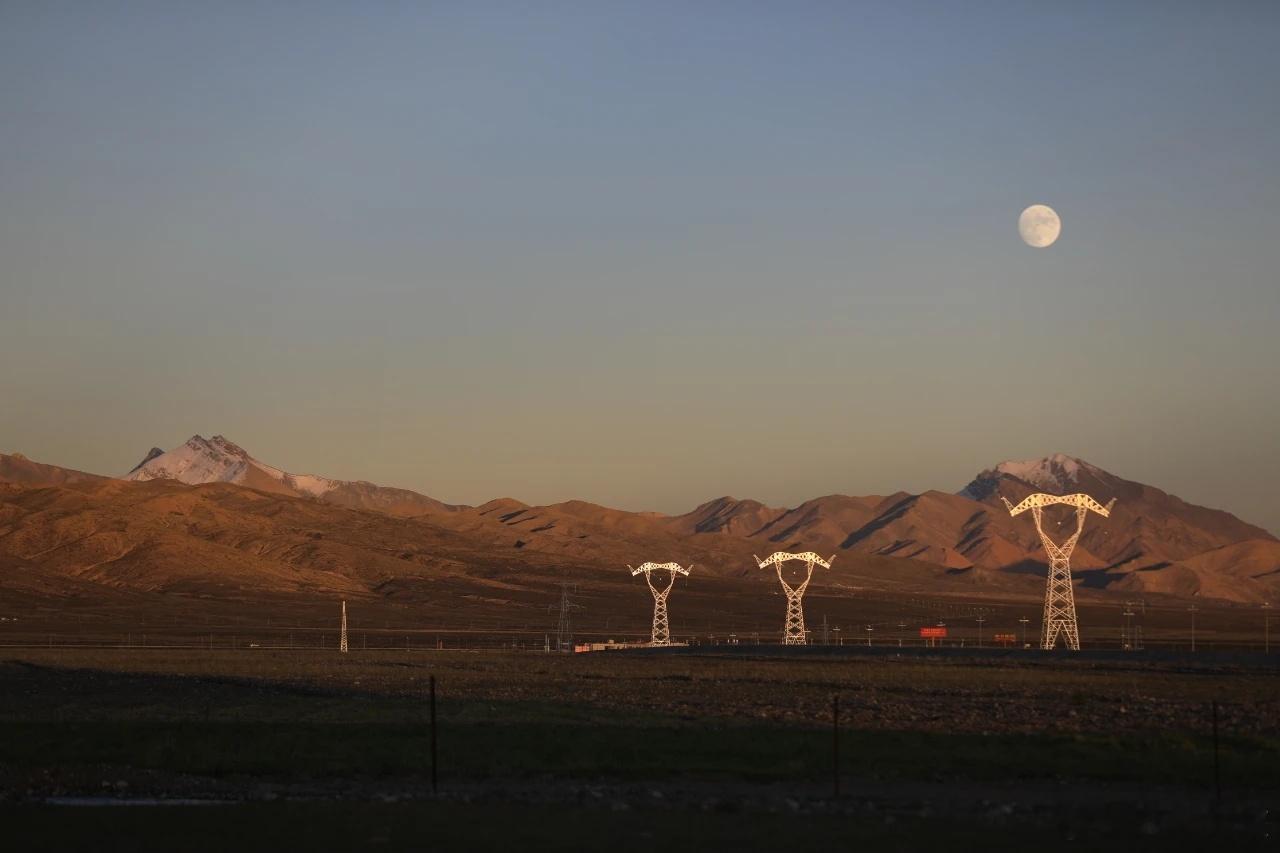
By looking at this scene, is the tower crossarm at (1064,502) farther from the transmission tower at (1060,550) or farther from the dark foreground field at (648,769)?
the dark foreground field at (648,769)

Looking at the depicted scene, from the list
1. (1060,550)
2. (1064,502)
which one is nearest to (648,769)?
(1060,550)

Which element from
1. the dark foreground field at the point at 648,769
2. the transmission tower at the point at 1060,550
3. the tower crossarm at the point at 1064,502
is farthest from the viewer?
the tower crossarm at the point at 1064,502

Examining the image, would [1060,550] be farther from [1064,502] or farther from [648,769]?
[648,769]

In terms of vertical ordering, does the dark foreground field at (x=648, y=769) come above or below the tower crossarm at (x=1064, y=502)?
below

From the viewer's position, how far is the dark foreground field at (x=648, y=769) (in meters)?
19.7

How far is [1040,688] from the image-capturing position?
177 feet

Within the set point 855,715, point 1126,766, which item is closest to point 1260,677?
point 855,715

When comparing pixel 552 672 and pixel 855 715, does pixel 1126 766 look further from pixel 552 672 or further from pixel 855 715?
pixel 552 672

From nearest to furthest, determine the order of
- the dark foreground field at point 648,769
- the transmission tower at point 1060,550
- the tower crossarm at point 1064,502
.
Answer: the dark foreground field at point 648,769, the transmission tower at point 1060,550, the tower crossarm at point 1064,502

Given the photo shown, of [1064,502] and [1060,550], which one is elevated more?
[1064,502]

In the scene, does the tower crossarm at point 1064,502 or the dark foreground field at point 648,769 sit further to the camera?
the tower crossarm at point 1064,502

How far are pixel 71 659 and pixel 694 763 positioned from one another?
66900 mm

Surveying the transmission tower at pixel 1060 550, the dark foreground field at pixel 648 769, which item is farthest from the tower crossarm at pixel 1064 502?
the dark foreground field at pixel 648 769

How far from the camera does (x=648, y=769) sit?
27234mm
